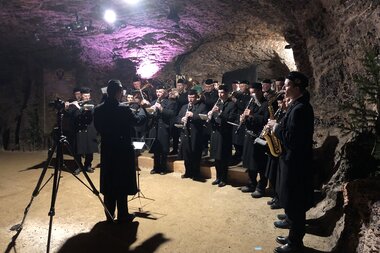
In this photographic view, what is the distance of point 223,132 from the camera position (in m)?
7.31

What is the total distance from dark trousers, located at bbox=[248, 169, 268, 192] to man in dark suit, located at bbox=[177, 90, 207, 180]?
5.49ft

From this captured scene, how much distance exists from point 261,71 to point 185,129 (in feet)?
22.6

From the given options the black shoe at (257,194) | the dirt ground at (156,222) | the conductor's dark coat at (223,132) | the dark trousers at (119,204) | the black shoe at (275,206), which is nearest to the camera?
the dirt ground at (156,222)

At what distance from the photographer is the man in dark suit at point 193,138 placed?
790cm

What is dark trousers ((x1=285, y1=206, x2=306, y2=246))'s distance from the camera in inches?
156

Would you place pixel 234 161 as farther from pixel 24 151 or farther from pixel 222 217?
pixel 24 151

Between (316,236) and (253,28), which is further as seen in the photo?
(253,28)

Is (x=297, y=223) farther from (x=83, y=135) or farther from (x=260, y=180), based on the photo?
(x=83, y=135)

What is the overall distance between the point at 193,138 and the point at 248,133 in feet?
5.75

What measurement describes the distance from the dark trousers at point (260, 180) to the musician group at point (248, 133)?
0.07 feet

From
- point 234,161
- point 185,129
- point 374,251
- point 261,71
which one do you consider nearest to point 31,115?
point 185,129

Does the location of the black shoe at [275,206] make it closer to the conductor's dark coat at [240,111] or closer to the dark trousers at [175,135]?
the conductor's dark coat at [240,111]

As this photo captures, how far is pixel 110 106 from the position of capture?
4.84m

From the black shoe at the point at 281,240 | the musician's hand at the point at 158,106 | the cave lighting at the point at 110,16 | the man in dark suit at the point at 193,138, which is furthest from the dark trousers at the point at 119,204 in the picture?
the cave lighting at the point at 110,16
